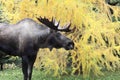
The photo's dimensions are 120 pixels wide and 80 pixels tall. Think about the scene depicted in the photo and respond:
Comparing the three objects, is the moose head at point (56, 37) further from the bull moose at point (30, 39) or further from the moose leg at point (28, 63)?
the moose leg at point (28, 63)

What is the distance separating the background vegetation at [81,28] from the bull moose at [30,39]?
2.07m

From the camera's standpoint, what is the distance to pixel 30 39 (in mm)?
7992

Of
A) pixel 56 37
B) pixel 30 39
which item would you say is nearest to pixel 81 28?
pixel 56 37

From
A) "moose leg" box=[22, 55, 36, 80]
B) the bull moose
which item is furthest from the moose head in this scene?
"moose leg" box=[22, 55, 36, 80]

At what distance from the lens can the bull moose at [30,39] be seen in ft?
26.2

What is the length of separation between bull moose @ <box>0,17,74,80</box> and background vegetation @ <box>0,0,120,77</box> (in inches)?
81.5

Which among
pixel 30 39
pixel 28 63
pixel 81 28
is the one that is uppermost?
pixel 30 39

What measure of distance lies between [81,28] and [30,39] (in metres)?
2.90

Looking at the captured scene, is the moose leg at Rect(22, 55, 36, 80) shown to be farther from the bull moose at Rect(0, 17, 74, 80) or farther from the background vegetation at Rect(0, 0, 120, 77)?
the background vegetation at Rect(0, 0, 120, 77)

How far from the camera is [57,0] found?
32.8 ft

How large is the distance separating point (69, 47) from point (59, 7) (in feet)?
7.50

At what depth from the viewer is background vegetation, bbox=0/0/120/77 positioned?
1020cm

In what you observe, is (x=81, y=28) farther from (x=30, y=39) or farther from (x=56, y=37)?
(x=30, y=39)

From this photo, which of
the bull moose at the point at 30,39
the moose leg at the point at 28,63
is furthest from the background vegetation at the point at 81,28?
the moose leg at the point at 28,63
